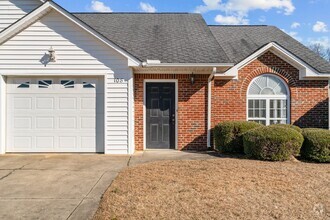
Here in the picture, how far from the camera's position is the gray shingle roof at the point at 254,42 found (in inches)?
479

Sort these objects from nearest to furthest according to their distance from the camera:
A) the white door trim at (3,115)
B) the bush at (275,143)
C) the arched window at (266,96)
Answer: the bush at (275,143) < the white door trim at (3,115) < the arched window at (266,96)

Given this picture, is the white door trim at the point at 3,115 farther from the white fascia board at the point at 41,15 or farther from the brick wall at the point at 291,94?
the brick wall at the point at 291,94

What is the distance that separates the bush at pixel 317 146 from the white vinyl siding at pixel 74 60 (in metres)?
5.62

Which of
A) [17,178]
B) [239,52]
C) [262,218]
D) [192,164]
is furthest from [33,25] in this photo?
[262,218]

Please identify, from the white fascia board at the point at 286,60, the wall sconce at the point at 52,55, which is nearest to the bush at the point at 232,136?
the white fascia board at the point at 286,60

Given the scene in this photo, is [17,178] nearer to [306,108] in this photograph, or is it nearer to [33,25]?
[33,25]

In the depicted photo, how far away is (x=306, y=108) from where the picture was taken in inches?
455

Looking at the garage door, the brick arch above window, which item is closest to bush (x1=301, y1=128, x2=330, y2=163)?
the brick arch above window

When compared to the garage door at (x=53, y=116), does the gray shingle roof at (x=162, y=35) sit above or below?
above

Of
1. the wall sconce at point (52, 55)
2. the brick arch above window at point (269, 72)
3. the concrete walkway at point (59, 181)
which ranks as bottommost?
the concrete walkway at point (59, 181)

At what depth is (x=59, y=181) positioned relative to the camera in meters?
6.46

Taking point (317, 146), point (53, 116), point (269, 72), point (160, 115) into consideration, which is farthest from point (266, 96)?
point (53, 116)

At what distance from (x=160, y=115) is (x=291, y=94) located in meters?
5.20

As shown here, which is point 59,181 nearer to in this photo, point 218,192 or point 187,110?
point 218,192
